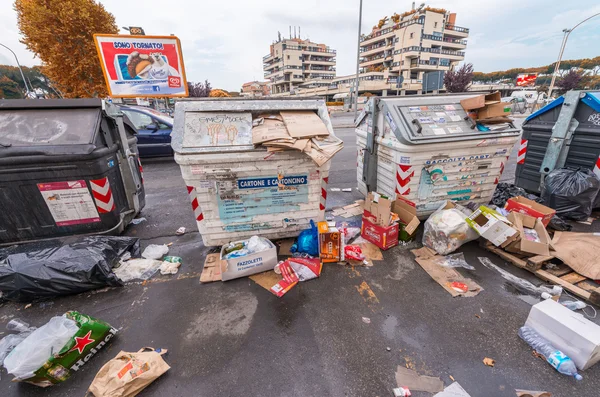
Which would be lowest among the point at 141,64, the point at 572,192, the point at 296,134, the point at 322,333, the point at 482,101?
the point at 322,333

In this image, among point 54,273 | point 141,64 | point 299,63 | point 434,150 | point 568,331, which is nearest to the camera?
point 568,331

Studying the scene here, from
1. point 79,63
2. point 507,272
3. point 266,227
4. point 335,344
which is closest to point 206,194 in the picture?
point 266,227

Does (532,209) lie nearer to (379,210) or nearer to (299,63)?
(379,210)

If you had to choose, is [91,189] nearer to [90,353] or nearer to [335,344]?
[90,353]

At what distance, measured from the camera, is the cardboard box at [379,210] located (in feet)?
10.8

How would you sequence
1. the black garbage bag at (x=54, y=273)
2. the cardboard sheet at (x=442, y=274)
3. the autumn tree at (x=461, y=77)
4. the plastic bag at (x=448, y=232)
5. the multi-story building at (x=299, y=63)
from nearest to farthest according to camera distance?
the black garbage bag at (x=54, y=273) < the cardboard sheet at (x=442, y=274) < the plastic bag at (x=448, y=232) < the autumn tree at (x=461, y=77) < the multi-story building at (x=299, y=63)

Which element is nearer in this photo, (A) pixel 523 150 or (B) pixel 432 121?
(B) pixel 432 121

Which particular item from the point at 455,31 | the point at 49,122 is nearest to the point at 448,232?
the point at 49,122

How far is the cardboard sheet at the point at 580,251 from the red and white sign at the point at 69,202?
19.6 ft

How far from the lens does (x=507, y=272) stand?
2.93 meters

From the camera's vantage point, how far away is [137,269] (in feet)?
10.0

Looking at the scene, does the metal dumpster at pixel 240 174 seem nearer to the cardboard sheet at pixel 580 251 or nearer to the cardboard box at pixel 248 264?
the cardboard box at pixel 248 264

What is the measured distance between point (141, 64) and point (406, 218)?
28.7 feet

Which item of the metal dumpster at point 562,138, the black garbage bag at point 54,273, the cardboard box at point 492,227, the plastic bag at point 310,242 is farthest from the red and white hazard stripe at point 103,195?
the metal dumpster at point 562,138
